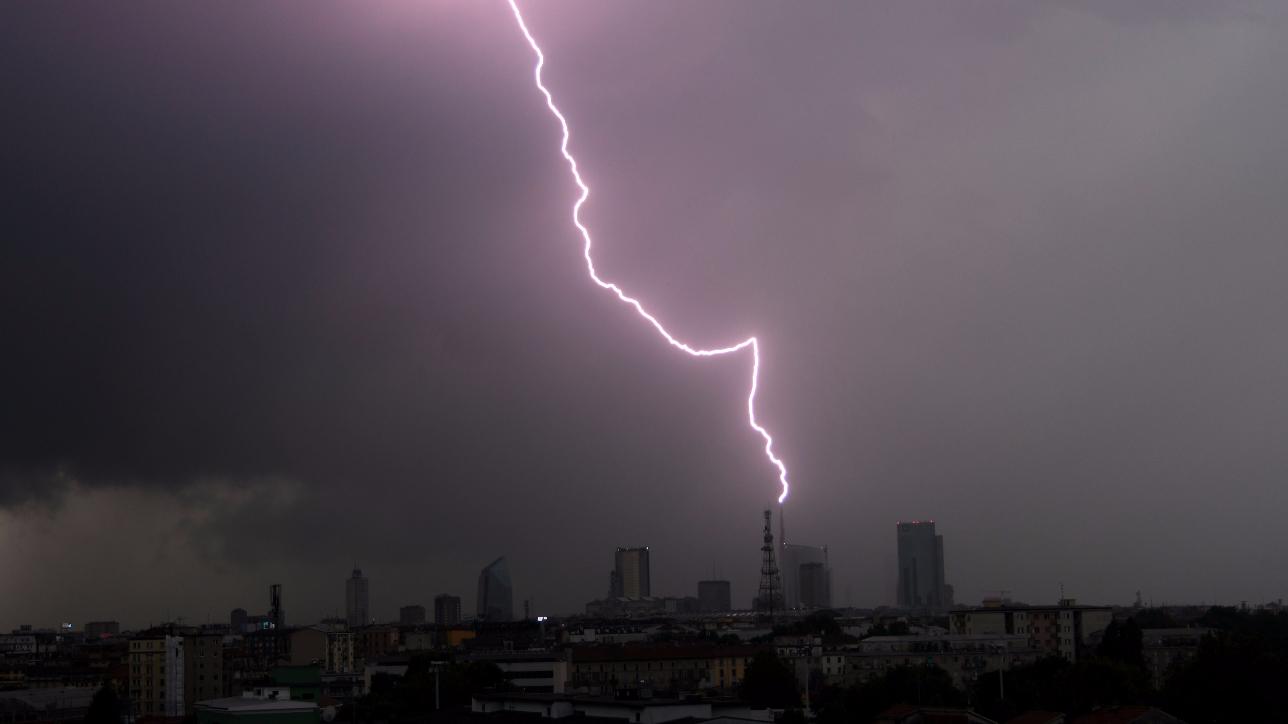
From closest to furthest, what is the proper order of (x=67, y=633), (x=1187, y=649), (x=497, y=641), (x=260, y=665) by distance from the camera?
(x=1187, y=649) < (x=260, y=665) < (x=497, y=641) < (x=67, y=633)

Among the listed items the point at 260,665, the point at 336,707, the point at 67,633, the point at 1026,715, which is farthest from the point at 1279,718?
the point at 67,633

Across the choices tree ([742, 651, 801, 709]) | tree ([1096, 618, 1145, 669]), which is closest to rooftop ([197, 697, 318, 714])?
tree ([742, 651, 801, 709])

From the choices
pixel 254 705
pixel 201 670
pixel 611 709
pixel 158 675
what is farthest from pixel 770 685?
pixel 158 675

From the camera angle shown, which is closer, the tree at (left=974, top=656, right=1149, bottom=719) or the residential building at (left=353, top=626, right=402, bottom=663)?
the tree at (left=974, top=656, right=1149, bottom=719)

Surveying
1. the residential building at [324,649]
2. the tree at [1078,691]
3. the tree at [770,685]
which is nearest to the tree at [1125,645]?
the tree at [1078,691]

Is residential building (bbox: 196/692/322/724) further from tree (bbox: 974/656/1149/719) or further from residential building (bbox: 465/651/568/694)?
residential building (bbox: 465/651/568/694)

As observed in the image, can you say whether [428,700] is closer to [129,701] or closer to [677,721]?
[129,701]

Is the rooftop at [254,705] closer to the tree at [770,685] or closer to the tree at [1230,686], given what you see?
the tree at [770,685]
